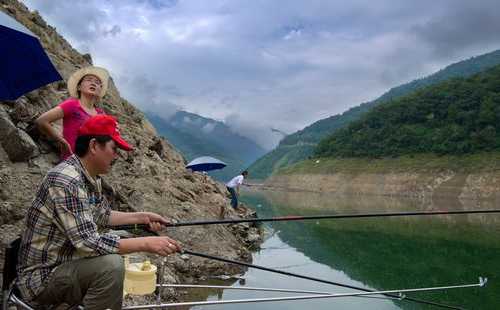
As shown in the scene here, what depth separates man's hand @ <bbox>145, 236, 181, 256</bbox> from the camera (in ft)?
9.98

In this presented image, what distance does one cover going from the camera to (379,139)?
8981 centimetres

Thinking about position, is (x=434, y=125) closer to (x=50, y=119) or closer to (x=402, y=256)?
(x=402, y=256)

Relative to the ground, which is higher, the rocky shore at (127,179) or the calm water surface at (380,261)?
the rocky shore at (127,179)

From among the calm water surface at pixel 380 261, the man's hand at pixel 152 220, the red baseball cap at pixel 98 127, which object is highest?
the red baseball cap at pixel 98 127

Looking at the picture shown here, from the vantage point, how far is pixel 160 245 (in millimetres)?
3070

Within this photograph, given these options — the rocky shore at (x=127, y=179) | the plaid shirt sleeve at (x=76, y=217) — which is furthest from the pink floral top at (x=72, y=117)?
the plaid shirt sleeve at (x=76, y=217)

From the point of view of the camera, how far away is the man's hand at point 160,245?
304cm

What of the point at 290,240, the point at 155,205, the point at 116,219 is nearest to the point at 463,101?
the point at 290,240

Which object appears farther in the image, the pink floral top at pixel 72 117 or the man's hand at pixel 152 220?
the pink floral top at pixel 72 117

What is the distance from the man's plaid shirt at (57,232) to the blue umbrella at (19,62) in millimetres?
2352

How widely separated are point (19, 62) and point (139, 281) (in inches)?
124

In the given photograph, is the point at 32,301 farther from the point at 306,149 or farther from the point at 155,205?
the point at 306,149

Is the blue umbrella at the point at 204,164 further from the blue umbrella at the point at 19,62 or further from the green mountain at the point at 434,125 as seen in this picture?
the green mountain at the point at 434,125

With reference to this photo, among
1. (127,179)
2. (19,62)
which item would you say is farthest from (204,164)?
(19,62)
